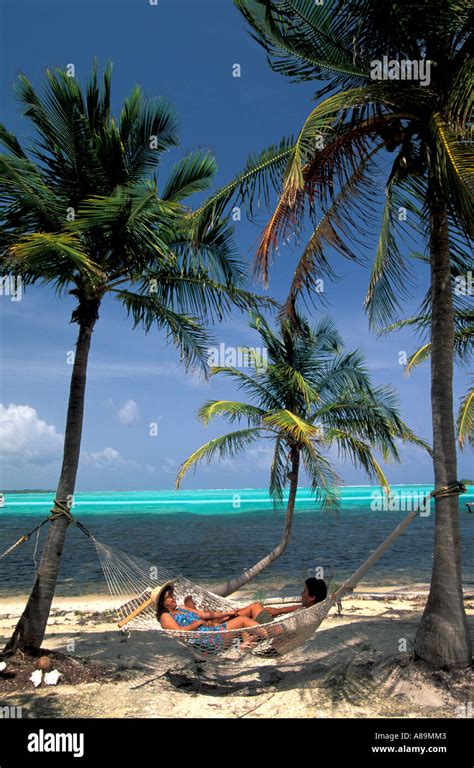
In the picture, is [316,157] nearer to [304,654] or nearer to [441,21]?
[441,21]

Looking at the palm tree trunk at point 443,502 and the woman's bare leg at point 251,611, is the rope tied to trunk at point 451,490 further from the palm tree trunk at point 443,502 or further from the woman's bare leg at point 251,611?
the woman's bare leg at point 251,611

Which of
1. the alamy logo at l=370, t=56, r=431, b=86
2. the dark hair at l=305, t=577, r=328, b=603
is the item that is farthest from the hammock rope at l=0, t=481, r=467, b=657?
the alamy logo at l=370, t=56, r=431, b=86

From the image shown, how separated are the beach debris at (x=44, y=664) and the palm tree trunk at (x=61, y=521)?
0.51 ft

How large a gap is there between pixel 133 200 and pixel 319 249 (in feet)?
5.75

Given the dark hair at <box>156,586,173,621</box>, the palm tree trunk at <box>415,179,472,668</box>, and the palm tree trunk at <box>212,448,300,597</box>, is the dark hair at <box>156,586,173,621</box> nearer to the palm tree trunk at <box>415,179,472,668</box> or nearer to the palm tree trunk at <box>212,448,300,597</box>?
the palm tree trunk at <box>415,179,472,668</box>

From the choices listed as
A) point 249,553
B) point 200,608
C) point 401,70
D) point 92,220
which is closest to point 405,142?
point 401,70

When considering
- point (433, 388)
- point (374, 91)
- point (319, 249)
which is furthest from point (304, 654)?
point (374, 91)

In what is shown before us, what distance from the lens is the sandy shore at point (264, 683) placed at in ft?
13.4

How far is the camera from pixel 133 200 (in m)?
4.65

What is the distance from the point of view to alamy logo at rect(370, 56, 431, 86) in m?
4.26

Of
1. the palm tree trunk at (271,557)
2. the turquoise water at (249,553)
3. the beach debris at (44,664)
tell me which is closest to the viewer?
the beach debris at (44,664)
